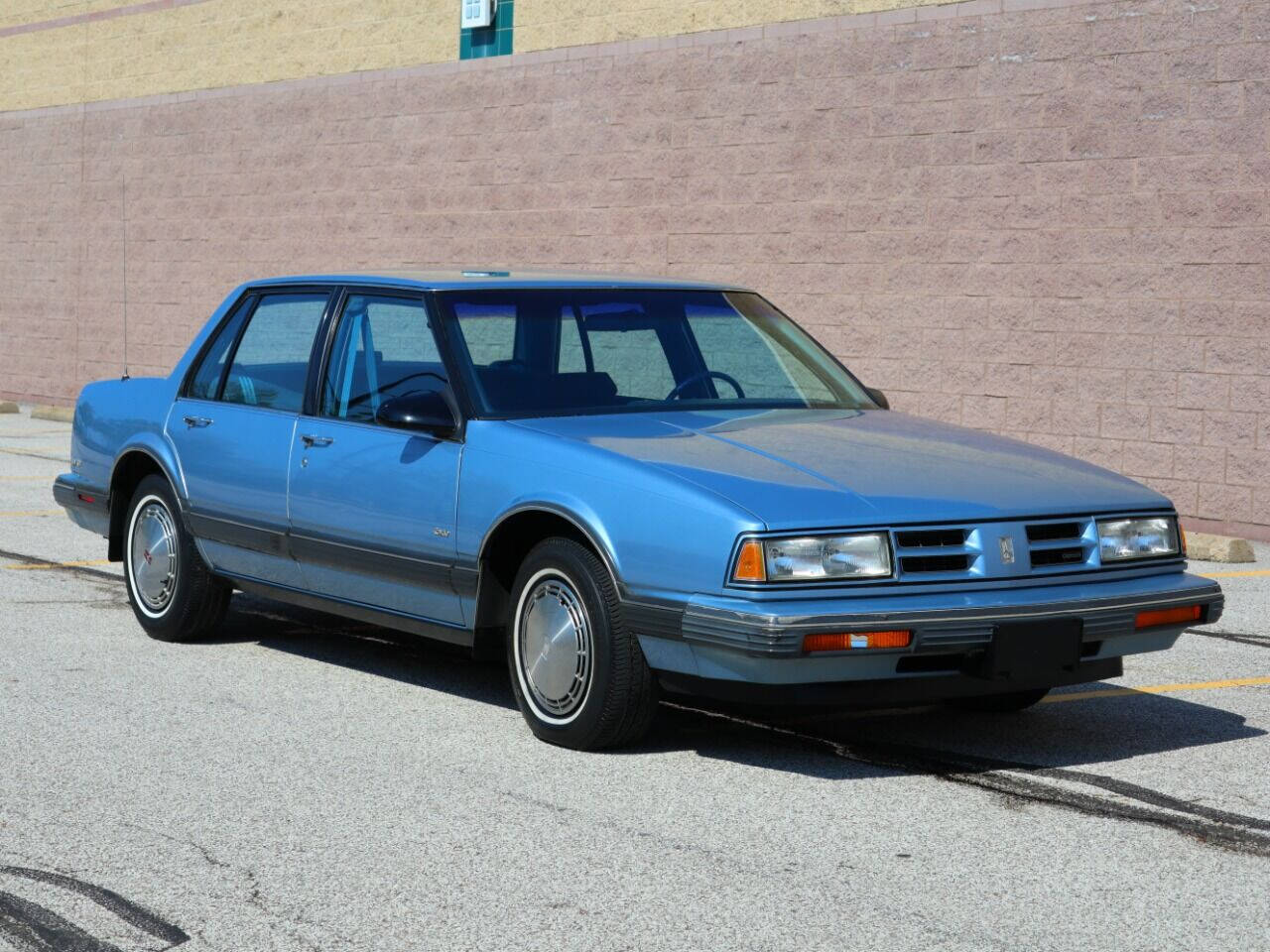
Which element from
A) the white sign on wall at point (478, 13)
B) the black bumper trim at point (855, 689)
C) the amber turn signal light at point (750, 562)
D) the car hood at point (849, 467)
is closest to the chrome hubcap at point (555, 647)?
the black bumper trim at point (855, 689)

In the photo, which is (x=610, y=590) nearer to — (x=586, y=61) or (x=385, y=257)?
(x=586, y=61)

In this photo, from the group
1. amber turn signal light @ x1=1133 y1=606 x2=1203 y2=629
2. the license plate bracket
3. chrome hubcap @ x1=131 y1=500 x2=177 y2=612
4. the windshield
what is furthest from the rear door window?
amber turn signal light @ x1=1133 y1=606 x2=1203 y2=629

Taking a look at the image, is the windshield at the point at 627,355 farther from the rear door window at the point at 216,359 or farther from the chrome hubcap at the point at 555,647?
the rear door window at the point at 216,359

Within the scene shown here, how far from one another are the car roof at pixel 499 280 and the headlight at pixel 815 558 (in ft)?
6.65

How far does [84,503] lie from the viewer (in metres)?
8.89

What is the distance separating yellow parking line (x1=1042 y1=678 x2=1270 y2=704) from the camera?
24.0 ft

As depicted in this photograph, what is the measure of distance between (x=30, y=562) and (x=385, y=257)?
8728 millimetres

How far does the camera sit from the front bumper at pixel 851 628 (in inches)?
217

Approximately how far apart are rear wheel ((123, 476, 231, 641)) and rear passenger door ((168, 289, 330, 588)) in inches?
5.8

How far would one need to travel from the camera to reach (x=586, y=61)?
16.7 m

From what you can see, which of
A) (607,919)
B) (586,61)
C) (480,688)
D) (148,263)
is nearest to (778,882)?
(607,919)

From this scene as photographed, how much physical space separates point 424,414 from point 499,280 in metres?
0.83

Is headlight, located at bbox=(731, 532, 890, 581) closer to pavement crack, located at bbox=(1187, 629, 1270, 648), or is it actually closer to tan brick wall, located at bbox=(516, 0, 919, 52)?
pavement crack, located at bbox=(1187, 629, 1270, 648)

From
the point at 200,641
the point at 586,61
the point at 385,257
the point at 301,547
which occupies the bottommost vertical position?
the point at 200,641
